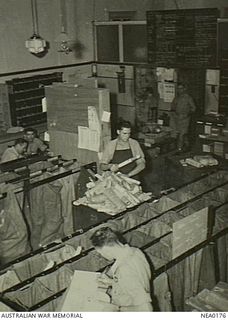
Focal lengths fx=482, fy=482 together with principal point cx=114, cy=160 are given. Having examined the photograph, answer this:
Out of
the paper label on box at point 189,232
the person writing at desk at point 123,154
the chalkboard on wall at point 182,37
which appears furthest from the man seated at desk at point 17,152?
the chalkboard on wall at point 182,37

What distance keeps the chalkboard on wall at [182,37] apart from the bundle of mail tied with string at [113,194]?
292cm

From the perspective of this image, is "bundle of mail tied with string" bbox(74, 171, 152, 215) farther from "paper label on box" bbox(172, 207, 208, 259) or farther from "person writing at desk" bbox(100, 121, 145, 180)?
"paper label on box" bbox(172, 207, 208, 259)

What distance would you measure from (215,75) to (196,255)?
166 inches

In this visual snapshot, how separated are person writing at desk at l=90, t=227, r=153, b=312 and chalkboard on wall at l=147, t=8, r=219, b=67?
4.16m

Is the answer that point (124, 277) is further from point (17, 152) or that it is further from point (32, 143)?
point (32, 143)

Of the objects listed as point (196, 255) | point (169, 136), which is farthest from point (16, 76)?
point (196, 255)

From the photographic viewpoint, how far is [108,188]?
139 inches

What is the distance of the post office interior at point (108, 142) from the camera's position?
262 centimetres

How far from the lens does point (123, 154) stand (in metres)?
4.04

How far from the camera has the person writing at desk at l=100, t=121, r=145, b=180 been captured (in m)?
4.00

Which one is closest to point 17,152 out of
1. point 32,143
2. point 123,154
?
point 32,143

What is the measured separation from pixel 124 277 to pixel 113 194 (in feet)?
4.37

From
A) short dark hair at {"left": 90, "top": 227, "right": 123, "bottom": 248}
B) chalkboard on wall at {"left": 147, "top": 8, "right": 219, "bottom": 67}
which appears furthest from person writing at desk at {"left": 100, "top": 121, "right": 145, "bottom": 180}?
chalkboard on wall at {"left": 147, "top": 8, "right": 219, "bottom": 67}

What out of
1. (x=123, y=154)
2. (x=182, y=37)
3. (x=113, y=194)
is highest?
(x=182, y=37)
